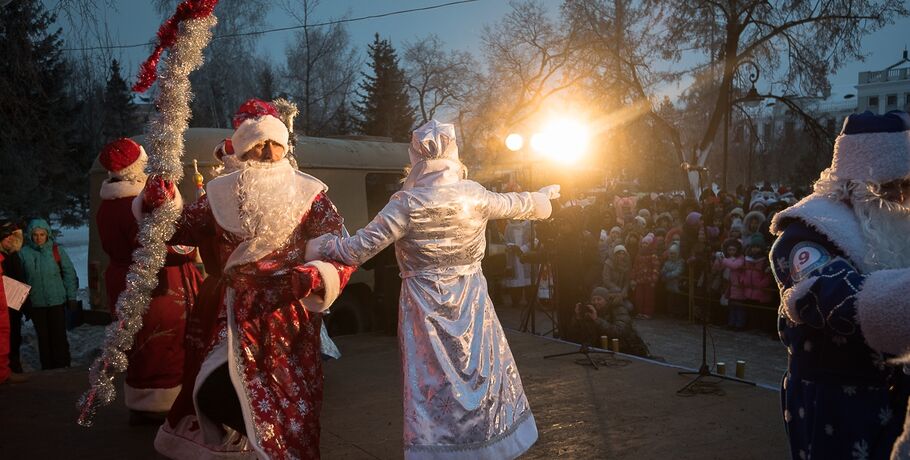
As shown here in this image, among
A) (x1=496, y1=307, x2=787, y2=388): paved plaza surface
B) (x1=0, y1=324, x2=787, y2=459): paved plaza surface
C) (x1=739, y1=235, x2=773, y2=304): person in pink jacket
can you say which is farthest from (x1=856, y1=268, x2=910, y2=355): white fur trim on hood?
(x1=739, y1=235, x2=773, y2=304): person in pink jacket

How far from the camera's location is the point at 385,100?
115ft

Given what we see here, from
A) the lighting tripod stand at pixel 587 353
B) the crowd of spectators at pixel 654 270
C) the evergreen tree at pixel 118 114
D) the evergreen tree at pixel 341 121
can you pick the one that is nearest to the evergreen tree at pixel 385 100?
the evergreen tree at pixel 341 121

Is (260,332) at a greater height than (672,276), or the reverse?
(260,332)

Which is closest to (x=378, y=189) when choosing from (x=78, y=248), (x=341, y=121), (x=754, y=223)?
(x=754, y=223)

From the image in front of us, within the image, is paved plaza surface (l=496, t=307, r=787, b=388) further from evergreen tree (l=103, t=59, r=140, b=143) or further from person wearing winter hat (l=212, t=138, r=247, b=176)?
evergreen tree (l=103, t=59, r=140, b=143)

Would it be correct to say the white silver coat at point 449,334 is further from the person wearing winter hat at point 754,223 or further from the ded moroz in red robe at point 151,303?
the person wearing winter hat at point 754,223

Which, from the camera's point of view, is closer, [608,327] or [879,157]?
[879,157]

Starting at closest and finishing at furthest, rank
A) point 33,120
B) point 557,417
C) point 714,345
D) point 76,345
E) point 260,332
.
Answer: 1. point 260,332
2. point 557,417
3. point 714,345
4. point 33,120
5. point 76,345

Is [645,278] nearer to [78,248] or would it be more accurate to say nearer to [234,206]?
[234,206]

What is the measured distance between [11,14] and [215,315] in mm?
5822

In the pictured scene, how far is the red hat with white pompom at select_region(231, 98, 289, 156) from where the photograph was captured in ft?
12.1

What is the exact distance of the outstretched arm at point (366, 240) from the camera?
3.56 metres

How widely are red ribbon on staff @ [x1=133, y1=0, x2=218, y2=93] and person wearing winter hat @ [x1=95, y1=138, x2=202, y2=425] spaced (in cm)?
141

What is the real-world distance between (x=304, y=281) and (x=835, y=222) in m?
2.18
